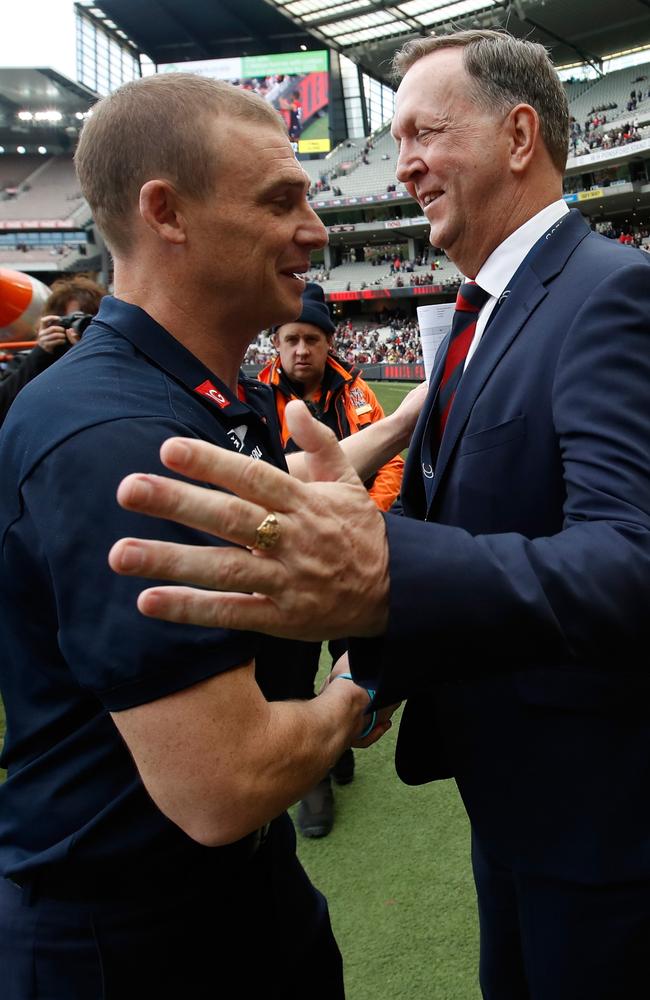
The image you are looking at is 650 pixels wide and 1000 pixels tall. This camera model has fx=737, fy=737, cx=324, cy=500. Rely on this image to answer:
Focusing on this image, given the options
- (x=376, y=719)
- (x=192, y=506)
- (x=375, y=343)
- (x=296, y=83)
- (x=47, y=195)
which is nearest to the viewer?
(x=192, y=506)

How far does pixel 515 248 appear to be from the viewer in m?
1.75

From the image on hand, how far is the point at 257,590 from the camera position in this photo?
87cm

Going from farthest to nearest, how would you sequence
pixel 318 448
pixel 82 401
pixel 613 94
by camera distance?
pixel 613 94 → pixel 82 401 → pixel 318 448

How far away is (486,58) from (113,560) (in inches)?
63.4

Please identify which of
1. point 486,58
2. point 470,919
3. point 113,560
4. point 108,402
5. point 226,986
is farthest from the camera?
point 470,919

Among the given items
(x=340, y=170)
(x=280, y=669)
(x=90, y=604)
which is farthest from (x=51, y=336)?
(x=340, y=170)

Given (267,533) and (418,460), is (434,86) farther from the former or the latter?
(267,533)

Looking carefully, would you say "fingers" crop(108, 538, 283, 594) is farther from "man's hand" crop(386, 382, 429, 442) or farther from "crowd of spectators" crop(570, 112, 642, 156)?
"crowd of spectators" crop(570, 112, 642, 156)

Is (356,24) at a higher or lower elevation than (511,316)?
higher

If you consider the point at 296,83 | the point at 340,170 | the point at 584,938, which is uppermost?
the point at 296,83

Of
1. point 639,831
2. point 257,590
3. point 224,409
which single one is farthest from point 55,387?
point 639,831

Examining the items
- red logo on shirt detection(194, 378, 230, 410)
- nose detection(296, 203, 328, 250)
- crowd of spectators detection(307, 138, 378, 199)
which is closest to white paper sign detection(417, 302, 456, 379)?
nose detection(296, 203, 328, 250)

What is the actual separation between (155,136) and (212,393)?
0.51m

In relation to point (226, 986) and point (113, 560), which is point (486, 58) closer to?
point (113, 560)
